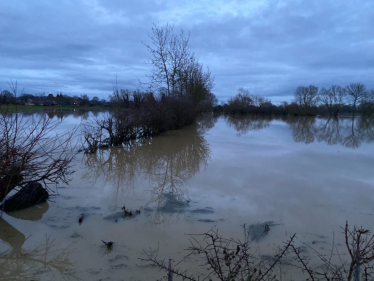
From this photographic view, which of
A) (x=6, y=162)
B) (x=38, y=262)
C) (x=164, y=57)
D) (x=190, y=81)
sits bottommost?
(x=38, y=262)

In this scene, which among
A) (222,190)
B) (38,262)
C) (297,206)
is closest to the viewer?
(38,262)

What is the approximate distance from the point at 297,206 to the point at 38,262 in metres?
4.78

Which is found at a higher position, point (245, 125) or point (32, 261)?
point (245, 125)

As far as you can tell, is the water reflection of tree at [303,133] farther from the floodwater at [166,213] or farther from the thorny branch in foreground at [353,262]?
the thorny branch in foreground at [353,262]

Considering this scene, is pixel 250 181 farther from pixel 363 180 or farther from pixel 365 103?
pixel 365 103

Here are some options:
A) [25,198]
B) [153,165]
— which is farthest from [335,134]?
[25,198]

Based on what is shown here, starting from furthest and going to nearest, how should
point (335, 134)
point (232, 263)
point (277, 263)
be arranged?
point (335, 134), point (277, 263), point (232, 263)

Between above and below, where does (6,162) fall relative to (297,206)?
above

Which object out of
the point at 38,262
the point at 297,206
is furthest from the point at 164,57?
the point at 38,262

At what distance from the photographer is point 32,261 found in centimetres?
371

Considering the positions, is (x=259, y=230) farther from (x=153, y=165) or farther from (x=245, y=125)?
(x=245, y=125)

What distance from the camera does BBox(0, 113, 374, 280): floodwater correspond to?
3.71 meters

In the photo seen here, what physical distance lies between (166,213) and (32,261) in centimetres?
231

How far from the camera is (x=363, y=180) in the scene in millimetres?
7992
